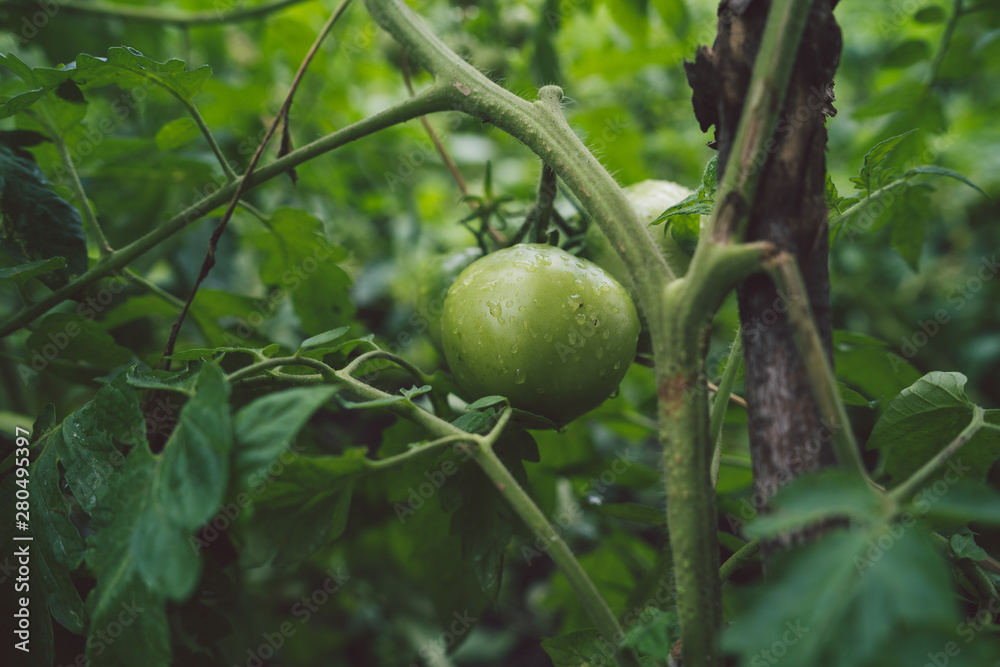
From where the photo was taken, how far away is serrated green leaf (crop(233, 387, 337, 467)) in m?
0.42

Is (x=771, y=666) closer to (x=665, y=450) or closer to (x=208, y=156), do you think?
(x=665, y=450)

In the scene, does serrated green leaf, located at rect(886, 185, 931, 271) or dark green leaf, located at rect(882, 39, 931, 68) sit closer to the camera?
serrated green leaf, located at rect(886, 185, 931, 271)

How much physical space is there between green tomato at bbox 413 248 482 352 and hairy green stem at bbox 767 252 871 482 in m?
0.58

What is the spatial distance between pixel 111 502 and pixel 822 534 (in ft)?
1.68

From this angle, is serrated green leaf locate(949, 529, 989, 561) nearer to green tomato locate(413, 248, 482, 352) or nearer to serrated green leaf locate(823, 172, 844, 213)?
serrated green leaf locate(823, 172, 844, 213)

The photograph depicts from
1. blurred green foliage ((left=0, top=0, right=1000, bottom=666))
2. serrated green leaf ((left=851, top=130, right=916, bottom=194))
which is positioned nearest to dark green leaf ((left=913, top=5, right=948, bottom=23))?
blurred green foliage ((left=0, top=0, right=1000, bottom=666))

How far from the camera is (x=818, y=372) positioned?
1.39ft

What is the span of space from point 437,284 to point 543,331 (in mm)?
342

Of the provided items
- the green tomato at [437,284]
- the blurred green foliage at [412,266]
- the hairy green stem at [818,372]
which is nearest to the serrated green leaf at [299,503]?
the blurred green foliage at [412,266]

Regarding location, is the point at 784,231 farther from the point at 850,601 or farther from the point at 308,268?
the point at 308,268

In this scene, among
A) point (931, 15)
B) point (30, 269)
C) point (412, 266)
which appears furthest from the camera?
point (412, 266)

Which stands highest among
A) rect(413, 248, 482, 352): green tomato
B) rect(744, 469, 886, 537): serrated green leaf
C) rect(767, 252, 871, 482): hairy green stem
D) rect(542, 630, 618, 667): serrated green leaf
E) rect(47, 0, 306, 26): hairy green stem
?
rect(47, 0, 306, 26): hairy green stem

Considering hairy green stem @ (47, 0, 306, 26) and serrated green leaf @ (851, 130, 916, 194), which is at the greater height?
hairy green stem @ (47, 0, 306, 26)

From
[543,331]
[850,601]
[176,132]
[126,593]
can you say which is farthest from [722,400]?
[176,132]
